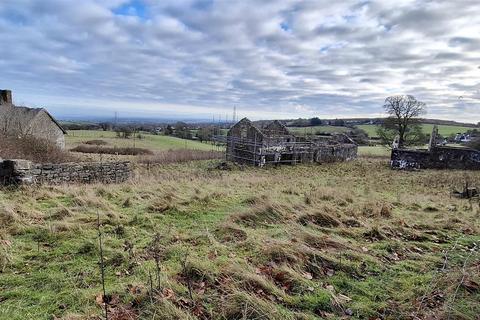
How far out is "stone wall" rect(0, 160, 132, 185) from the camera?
388 inches

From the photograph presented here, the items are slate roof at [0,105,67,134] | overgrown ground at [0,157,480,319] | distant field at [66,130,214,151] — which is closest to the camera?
overgrown ground at [0,157,480,319]

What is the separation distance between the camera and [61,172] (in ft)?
38.7

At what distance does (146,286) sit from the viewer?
3.79 meters

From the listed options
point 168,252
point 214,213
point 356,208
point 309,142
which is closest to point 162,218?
point 214,213

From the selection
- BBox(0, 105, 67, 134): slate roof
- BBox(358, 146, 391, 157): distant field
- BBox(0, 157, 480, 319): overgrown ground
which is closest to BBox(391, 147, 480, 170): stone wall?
BBox(358, 146, 391, 157): distant field

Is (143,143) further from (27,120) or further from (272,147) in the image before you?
(272,147)

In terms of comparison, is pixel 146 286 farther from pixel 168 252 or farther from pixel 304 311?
pixel 304 311

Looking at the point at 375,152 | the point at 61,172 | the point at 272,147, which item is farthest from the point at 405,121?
the point at 61,172

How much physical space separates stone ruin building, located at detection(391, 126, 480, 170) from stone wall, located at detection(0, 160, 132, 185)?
2791 centimetres

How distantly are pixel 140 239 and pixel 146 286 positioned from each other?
75.0 inches

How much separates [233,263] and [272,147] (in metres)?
27.8

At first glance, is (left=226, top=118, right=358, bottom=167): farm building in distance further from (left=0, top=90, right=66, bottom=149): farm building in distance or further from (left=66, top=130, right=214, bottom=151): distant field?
(left=0, top=90, right=66, bottom=149): farm building in distance

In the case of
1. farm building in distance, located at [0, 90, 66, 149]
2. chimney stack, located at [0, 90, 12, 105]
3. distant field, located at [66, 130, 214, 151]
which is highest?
chimney stack, located at [0, 90, 12, 105]

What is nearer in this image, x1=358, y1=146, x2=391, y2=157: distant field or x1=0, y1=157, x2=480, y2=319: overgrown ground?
x1=0, y1=157, x2=480, y2=319: overgrown ground
